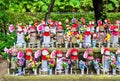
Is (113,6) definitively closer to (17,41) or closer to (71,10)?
(71,10)

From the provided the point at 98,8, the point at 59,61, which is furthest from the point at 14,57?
the point at 98,8

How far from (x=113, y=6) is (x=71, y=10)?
145cm

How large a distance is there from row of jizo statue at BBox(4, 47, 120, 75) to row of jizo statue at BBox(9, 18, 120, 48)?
26 cm

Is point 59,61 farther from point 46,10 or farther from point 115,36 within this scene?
point 46,10

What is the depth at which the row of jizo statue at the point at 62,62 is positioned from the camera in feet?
19.6

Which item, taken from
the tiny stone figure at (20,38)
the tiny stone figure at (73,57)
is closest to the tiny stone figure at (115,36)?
the tiny stone figure at (73,57)

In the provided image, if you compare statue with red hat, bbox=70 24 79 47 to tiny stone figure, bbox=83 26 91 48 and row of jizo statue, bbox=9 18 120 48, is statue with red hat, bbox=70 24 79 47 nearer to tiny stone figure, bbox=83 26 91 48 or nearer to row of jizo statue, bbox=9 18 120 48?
row of jizo statue, bbox=9 18 120 48

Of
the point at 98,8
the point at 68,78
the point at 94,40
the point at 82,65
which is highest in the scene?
the point at 98,8

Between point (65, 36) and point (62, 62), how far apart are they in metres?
0.55

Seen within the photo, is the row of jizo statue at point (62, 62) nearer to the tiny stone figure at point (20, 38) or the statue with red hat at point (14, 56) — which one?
the statue with red hat at point (14, 56)

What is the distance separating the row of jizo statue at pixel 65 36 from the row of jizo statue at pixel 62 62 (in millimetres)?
257

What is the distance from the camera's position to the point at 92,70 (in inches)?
241

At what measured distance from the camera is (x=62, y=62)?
5988 millimetres

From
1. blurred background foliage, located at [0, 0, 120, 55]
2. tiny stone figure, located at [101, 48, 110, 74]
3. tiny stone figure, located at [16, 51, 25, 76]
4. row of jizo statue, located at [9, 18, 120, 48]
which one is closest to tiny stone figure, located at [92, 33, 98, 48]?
row of jizo statue, located at [9, 18, 120, 48]
